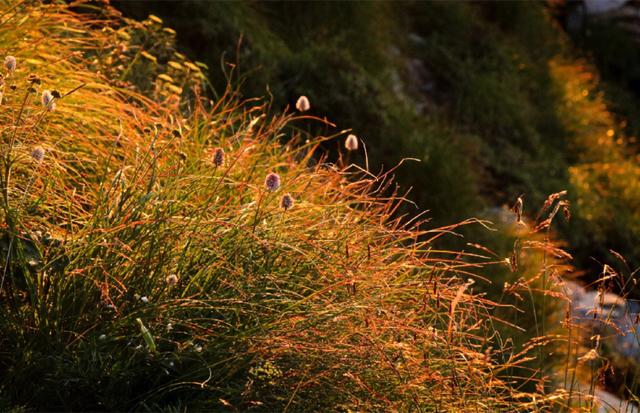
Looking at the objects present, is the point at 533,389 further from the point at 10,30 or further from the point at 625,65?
the point at 625,65

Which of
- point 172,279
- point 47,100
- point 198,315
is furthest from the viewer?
point 47,100

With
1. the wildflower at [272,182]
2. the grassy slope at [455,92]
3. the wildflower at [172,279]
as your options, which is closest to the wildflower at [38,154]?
the wildflower at [172,279]

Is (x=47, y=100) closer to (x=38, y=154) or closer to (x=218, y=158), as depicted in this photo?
(x=38, y=154)

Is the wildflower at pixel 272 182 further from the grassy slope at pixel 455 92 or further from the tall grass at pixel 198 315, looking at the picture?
the grassy slope at pixel 455 92

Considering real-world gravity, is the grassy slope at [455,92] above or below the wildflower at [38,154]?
below

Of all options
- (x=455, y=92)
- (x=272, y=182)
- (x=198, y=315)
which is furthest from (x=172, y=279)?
(x=455, y=92)

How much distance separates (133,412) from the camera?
2.88m

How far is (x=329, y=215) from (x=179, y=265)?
3.17 feet

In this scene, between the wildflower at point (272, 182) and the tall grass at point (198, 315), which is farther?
the wildflower at point (272, 182)

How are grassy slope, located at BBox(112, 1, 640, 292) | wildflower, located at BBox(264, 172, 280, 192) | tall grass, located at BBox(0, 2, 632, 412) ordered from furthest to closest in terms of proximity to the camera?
grassy slope, located at BBox(112, 1, 640, 292)
wildflower, located at BBox(264, 172, 280, 192)
tall grass, located at BBox(0, 2, 632, 412)

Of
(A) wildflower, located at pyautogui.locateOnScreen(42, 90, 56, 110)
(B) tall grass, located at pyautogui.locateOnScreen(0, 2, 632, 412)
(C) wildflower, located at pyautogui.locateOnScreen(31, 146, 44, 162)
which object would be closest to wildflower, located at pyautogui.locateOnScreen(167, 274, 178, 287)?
(B) tall grass, located at pyautogui.locateOnScreen(0, 2, 632, 412)

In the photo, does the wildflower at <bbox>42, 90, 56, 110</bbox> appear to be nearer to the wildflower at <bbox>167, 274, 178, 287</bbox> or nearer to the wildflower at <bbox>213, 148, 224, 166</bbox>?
the wildflower at <bbox>213, 148, 224, 166</bbox>

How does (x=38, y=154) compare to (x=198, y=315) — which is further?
(x=198, y=315)

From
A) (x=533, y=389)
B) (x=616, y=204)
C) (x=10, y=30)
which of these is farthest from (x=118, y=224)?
(x=616, y=204)
